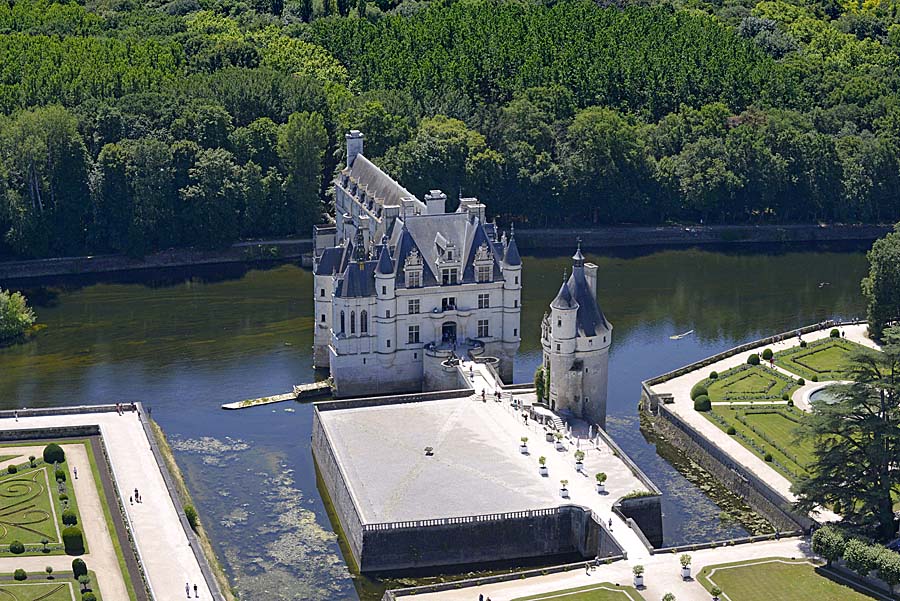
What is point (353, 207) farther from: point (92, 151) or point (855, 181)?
point (855, 181)

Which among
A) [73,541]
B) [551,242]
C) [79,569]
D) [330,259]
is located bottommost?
[79,569]

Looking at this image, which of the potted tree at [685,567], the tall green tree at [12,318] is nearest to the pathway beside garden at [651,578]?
the potted tree at [685,567]

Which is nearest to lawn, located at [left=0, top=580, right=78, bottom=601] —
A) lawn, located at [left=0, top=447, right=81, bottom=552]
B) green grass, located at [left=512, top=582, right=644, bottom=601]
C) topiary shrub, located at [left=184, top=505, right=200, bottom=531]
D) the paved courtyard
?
the paved courtyard

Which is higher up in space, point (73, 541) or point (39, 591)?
point (73, 541)

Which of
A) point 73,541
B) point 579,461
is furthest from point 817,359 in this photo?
point 73,541

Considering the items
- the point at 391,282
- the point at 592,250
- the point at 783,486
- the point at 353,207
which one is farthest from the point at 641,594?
the point at 592,250

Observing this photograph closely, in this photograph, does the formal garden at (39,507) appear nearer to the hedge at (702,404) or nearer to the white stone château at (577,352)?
the white stone château at (577,352)

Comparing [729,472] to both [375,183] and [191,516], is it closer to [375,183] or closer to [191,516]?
[191,516]
